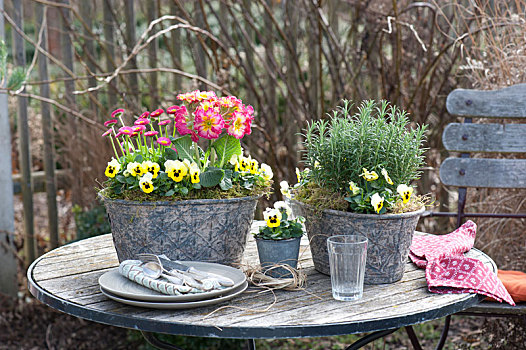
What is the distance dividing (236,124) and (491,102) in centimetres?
126

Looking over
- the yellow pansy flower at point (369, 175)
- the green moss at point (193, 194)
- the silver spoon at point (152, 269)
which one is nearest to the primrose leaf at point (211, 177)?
the green moss at point (193, 194)

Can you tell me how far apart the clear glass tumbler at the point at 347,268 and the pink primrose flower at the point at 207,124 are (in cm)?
37

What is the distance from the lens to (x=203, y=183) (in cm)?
150

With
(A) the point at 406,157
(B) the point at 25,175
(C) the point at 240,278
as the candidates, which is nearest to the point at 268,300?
(C) the point at 240,278

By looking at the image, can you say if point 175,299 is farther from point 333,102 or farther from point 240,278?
point 333,102

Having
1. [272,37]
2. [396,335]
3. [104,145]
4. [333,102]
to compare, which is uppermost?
[272,37]

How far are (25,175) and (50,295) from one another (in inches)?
79.0

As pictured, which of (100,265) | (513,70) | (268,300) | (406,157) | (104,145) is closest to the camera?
(268,300)

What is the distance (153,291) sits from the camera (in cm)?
132

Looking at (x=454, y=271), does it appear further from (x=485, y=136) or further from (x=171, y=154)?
(x=485, y=136)

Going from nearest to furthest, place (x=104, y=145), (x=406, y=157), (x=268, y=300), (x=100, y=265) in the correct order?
(x=268, y=300)
(x=406, y=157)
(x=100, y=265)
(x=104, y=145)

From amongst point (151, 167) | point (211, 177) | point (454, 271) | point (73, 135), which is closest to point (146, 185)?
point (151, 167)

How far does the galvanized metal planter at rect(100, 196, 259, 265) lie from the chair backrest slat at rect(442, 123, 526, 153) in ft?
3.74

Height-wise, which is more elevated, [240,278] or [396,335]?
[240,278]
